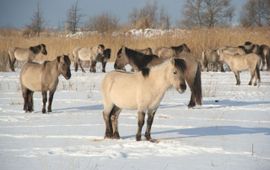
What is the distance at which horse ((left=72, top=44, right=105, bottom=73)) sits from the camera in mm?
29555

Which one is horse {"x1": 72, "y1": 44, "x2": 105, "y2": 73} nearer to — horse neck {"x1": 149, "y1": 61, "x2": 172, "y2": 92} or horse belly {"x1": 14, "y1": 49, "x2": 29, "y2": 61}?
horse belly {"x1": 14, "y1": 49, "x2": 29, "y2": 61}

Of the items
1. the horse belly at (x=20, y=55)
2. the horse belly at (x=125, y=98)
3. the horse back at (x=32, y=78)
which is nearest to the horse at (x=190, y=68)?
the horse back at (x=32, y=78)

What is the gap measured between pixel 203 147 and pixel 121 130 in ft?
7.38

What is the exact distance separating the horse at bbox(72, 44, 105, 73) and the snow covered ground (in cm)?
1357

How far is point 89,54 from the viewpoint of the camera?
3055 cm

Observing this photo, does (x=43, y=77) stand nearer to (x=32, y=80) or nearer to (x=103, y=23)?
(x=32, y=80)

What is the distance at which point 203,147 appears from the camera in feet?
27.8

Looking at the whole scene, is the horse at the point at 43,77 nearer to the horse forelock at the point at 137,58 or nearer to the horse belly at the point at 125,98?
the horse forelock at the point at 137,58

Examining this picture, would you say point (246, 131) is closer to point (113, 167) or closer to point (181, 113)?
point (181, 113)

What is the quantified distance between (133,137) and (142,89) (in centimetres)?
98

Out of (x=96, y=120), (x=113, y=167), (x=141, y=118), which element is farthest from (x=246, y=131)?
(x=113, y=167)

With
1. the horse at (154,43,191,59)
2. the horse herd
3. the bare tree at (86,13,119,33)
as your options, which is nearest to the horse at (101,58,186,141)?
the horse herd

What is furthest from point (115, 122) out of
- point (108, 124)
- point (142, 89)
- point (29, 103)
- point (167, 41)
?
point (167, 41)

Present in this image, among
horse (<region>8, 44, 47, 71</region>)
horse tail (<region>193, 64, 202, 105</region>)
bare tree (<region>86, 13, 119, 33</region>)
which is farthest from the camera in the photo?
bare tree (<region>86, 13, 119, 33</region>)
